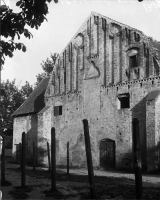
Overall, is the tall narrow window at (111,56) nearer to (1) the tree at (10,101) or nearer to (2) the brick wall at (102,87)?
(2) the brick wall at (102,87)

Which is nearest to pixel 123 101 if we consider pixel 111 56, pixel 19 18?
pixel 111 56

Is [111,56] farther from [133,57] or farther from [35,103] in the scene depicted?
[35,103]

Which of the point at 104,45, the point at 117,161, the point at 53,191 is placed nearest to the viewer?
the point at 53,191

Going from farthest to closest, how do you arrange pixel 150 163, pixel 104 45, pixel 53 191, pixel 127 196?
pixel 104 45 → pixel 150 163 → pixel 53 191 → pixel 127 196

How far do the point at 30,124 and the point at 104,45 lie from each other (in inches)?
412

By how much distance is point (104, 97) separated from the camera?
2162cm

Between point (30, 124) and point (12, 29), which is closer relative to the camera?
point (12, 29)

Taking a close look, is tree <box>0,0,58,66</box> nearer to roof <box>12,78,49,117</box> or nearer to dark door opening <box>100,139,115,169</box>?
dark door opening <box>100,139,115,169</box>

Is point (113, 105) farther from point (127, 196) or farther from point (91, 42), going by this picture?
point (127, 196)

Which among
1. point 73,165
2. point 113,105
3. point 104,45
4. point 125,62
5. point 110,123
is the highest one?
point 104,45

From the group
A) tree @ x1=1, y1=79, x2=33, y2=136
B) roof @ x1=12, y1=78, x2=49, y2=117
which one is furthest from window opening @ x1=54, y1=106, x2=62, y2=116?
tree @ x1=1, y1=79, x2=33, y2=136

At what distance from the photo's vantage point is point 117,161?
65.9ft

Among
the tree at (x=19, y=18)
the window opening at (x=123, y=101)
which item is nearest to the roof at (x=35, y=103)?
the window opening at (x=123, y=101)

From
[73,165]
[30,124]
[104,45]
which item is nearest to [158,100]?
[104,45]
